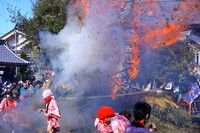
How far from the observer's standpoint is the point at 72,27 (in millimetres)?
11062

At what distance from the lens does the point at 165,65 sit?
10.6m

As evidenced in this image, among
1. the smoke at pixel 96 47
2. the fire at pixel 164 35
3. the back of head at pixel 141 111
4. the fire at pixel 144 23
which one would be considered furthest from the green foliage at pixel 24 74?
the back of head at pixel 141 111

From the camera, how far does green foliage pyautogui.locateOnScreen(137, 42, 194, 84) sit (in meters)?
10.6

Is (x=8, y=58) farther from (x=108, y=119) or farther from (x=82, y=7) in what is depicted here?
(x=108, y=119)

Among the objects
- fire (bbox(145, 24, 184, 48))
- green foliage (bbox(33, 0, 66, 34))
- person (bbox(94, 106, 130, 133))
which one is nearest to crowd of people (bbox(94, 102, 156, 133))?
person (bbox(94, 106, 130, 133))

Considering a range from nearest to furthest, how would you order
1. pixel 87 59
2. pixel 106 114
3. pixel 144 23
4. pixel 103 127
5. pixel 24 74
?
pixel 106 114
pixel 103 127
pixel 87 59
pixel 144 23
pixel 24 74

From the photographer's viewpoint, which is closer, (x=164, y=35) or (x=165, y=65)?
(x=165, y=65)

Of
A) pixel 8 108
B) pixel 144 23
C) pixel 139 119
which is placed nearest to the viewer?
pixel 139 119

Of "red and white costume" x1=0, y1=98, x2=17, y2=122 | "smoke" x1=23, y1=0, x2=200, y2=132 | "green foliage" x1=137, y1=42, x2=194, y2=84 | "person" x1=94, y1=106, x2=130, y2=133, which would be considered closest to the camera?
"person" x1=94, y1=106, x2=130, y2=133

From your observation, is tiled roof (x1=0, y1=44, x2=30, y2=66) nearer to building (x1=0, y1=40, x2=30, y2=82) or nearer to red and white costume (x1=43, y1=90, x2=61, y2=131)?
building (x1=0, y1=40, x2=30, y2=82)

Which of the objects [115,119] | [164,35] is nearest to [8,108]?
[115,119]

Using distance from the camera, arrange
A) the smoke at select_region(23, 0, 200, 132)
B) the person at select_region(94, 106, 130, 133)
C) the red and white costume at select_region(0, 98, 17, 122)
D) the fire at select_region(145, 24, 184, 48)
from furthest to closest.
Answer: the fire at select_region(145, 24, 184, 48) < the smoke at select_region(23, 0, 200, 132) < the red and white costume at select_region(0, 98, 17, 122) < the person at select_region(94, 106, 130, 133)

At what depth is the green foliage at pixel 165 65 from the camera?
10.6 m

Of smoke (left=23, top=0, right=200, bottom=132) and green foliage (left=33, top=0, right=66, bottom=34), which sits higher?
green foliage (left=33, top=0, right=66, bottom=34)
